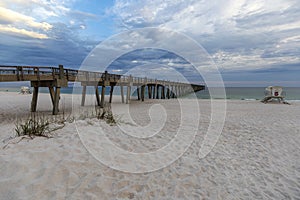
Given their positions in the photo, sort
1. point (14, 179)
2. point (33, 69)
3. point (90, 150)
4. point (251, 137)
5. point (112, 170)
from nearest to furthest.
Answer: point (14, 179) < point (112, 170) < point (90, 150) < point (251, 137) < point (33, 69)

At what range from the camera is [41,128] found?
479cm

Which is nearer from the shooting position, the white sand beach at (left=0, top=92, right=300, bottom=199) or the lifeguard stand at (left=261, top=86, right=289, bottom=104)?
the white sand beach at (left=0, top=92, right=300, bottom=199)

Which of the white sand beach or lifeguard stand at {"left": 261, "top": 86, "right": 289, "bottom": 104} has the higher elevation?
lifeguard stand at {"left": 261, "top": 86, "right": 289, "bottom": 104}

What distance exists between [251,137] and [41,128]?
771 centimetres

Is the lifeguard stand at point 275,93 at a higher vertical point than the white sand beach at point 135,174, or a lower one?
higher

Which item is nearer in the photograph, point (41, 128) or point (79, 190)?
point (79, 190)

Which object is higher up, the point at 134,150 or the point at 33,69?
the point at 33,69

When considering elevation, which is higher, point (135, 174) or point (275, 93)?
point (275, 93)

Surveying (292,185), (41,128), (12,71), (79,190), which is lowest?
(292,185)

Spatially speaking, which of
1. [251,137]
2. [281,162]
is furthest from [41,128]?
[251,137]

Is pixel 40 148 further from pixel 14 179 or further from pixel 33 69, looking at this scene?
pixel 33 69

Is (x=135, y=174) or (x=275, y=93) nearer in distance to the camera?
(x=135, y=174)

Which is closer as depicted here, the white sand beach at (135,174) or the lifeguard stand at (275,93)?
the white sand beach at (135,174)

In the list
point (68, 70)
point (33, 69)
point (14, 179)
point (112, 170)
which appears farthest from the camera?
point (68, 70)
